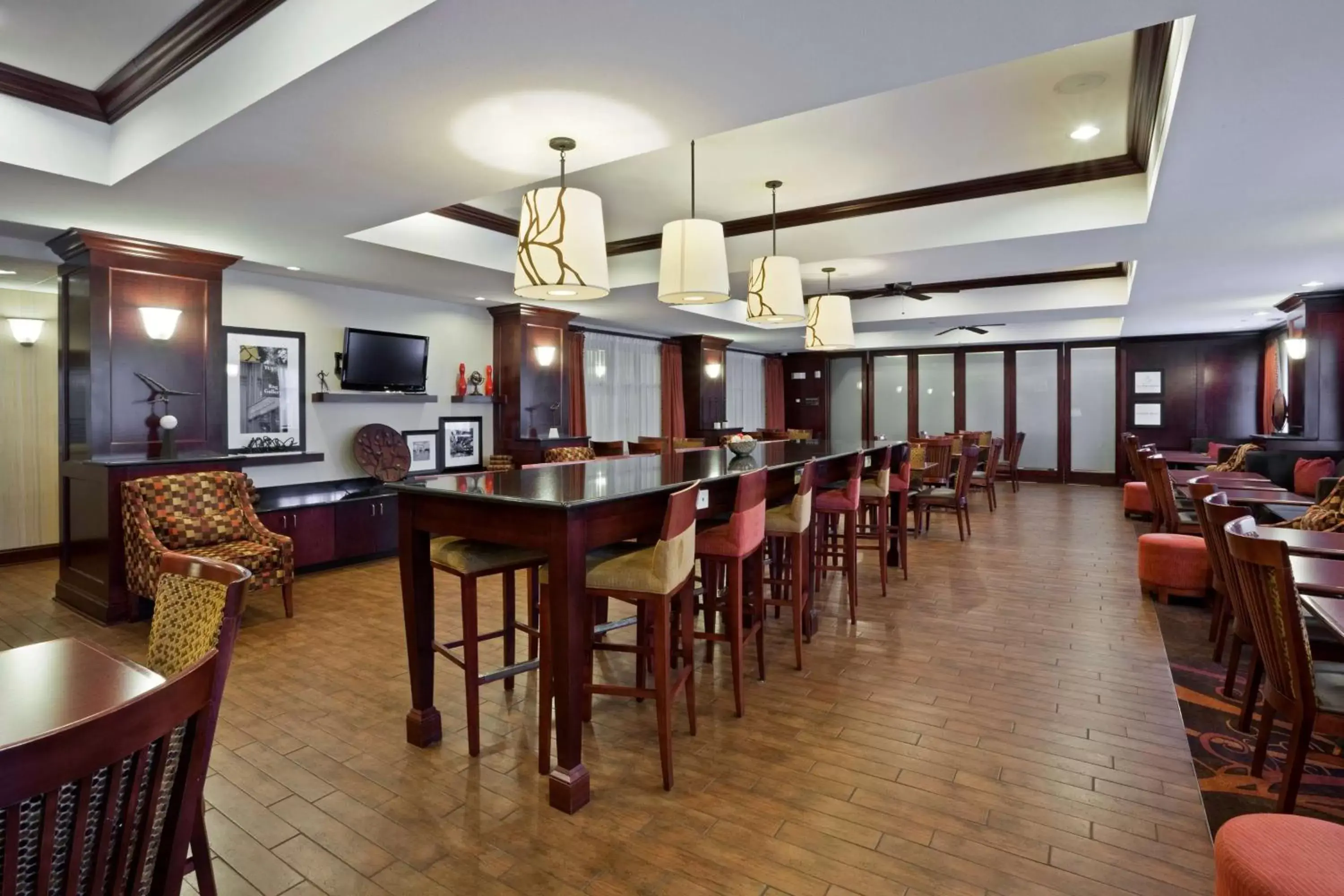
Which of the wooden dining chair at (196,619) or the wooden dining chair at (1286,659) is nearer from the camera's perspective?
the wooden dining chair at (196,619)

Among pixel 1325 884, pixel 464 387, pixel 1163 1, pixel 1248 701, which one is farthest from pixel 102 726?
pixel 464 387

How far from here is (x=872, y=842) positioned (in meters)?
2.04

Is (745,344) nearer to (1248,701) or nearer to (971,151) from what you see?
(971,151)

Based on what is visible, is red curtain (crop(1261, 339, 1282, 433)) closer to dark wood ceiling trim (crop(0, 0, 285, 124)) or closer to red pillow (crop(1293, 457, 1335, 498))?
red pillow (crop(1293, 457, 1335, 498))

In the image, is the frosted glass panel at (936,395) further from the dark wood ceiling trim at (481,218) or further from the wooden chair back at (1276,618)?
the wooden chair back at (1276,618)

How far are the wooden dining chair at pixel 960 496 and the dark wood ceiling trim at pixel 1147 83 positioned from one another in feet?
10.8

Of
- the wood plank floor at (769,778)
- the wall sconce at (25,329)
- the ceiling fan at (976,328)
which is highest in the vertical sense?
the ceiling fan at (976,328)

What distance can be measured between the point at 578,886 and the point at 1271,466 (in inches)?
323

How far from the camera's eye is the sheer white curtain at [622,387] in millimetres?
8953

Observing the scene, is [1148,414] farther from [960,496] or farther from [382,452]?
[382,452]

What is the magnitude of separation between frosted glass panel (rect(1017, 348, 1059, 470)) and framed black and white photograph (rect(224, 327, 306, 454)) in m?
11.1

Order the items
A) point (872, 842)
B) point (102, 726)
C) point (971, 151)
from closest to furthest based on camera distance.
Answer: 1. point (102, 726)
2. point (872, 842)
3. point (971, 151)

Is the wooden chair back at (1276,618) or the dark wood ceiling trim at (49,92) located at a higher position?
the dark wood ceiling trim at (49,92)

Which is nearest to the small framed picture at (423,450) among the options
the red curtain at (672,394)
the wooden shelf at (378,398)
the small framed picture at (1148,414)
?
the wooden shelf at (378,398)
